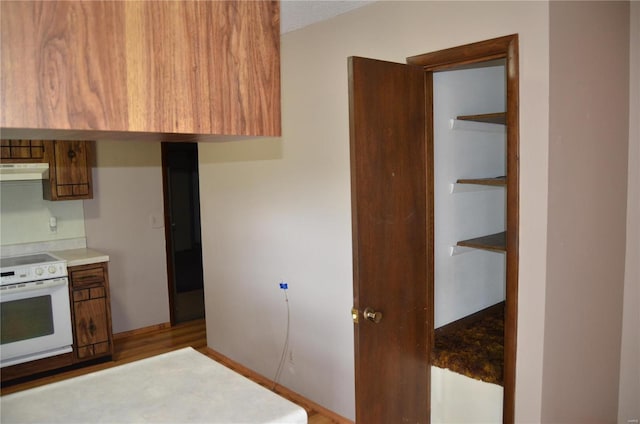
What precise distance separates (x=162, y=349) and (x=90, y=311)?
751 millimetres

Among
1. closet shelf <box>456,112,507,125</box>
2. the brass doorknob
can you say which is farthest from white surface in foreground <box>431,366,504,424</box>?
closet shelf <box>456,112,507,125</box>

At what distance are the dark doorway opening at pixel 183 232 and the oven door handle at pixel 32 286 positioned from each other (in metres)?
1.33

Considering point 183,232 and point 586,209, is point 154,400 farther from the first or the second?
point 183,232

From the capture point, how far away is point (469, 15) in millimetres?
2051

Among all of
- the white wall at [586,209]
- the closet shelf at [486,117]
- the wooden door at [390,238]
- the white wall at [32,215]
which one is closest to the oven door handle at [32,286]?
the white wall at [32,215]

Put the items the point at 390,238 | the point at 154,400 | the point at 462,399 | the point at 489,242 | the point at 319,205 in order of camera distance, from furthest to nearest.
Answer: the point at 319,205
the point at 489,242
the point at 462,399
the point at 390,238
the point at 154,400

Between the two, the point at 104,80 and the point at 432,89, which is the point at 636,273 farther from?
the point at 104,80

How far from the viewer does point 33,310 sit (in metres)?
3.59

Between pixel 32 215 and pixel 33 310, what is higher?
pixel 32 215

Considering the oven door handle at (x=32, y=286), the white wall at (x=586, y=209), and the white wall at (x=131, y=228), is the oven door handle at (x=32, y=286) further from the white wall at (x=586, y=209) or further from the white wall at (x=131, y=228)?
the white wall at (x=586, y=209)

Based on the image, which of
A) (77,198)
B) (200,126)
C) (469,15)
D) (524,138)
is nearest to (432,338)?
(524,138)

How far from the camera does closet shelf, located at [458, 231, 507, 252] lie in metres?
2.46

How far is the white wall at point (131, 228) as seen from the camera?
14.7 feet

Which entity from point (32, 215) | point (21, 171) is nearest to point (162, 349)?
point (32, 215)
